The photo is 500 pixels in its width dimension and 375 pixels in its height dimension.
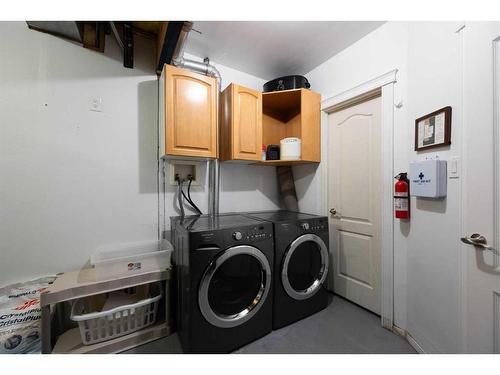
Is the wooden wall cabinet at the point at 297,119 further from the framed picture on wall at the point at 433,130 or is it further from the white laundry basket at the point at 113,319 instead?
the white laundry basket at the point at 113,319

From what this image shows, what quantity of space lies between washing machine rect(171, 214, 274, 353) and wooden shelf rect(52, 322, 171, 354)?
0.15 metres

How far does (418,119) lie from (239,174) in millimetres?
1577

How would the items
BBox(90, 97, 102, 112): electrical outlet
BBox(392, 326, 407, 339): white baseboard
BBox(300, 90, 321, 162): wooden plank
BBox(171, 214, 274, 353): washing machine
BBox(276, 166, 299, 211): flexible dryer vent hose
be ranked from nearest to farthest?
BBox(171, 214, 274, 353): washing machine
BBox(392, 326, 407, 339): white baseboard
BBox(90, 97, 102, 112): electrical outlet
BBox(300, 90, 321, 162): wooden plank
BBox(276, 166, 299, 211): flexible dryer vent hose

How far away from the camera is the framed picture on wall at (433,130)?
3.71ft

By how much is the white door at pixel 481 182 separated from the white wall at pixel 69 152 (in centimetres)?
213

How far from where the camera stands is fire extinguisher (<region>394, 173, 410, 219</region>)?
141cm

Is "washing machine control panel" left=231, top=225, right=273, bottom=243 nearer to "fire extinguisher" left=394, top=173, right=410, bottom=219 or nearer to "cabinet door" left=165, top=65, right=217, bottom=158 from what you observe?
"cabinet door" left=165, top=65, right=217, bottom=158

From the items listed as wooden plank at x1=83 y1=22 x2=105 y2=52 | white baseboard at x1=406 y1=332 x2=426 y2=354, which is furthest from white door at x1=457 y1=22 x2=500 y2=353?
wooden plank at x1=83 y1=22 x2=105 y2=52

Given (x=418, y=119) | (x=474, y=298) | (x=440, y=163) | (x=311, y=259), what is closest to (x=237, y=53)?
(x=418, y=119)

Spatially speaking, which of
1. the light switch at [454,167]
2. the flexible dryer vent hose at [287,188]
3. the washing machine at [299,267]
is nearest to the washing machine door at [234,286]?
the washing machine at [299,267]

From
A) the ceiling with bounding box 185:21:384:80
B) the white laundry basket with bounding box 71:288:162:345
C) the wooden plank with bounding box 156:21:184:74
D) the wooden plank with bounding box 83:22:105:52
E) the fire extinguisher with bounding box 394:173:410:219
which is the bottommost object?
the white laundry basket with bounding box 71:288:162:345

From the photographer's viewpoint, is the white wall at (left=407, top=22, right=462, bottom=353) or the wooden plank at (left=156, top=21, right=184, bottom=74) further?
the wooden plank at (left=156, top=21, right=184, bottom=74)

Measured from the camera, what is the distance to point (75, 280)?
133cm
